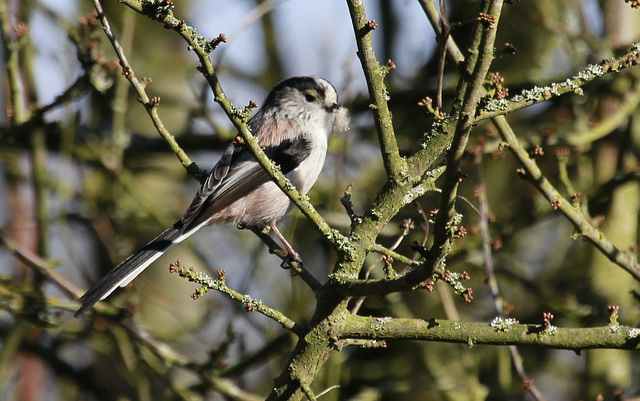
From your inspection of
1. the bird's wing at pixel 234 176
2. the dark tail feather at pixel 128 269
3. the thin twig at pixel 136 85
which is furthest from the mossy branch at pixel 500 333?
the bird's wing at pixel 234 176

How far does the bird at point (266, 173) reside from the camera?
3729 mm

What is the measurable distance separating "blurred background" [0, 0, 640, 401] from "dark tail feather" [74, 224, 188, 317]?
0.73 meters

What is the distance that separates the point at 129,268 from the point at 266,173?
1.05m

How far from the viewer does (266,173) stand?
159 inches

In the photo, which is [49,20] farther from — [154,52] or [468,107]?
[468,107]

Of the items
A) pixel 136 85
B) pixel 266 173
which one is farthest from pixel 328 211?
pixel 136 85

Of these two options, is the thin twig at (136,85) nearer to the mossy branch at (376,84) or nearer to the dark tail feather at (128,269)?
the dark tail feather at (128,269)

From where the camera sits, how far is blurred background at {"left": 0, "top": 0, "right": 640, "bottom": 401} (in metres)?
4.24

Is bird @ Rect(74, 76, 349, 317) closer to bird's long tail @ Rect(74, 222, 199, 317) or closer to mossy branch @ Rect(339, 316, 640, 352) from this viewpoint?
bird's long tail @ Rect(74, 222, 199, 317)

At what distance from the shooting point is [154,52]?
276 inches

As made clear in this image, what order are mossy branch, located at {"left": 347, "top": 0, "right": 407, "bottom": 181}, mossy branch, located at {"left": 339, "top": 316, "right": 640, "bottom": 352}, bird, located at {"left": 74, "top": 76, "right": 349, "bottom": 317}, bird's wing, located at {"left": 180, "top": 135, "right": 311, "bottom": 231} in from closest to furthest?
mossy branch, located at {"left": 339, "top": 316, "right": 640, "bottom": 352}
mossy branch, located at {"left": 347, "top": 0, "right": 407, "bottom": 181}
bird, located at {"left": 74, "top": 76, "right": 349, "bottom": 317}
bird's wing, located at {"left": 180, "top": 135, "right": 311, "bottom": 231}

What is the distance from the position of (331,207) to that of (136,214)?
1516mm

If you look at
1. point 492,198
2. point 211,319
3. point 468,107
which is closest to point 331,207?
point 211,319

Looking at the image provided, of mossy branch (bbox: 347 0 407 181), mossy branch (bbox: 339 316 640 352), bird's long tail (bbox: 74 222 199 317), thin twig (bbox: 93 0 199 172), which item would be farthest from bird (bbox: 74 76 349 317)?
mossy branch (bbox: 339 316 640 352)
